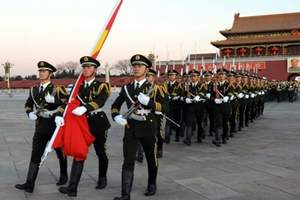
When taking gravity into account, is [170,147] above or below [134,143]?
below

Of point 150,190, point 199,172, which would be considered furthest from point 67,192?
point 199,172

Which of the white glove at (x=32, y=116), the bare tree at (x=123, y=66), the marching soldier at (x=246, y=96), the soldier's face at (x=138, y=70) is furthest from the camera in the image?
the bare tree at (x=123, y=66)

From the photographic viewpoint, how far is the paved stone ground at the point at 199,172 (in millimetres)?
5598

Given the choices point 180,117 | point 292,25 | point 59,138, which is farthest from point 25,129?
point 292,25

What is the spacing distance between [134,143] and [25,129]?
8687 millimetres

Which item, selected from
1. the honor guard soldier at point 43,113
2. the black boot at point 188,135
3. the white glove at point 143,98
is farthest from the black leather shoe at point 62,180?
the black boot at point 188,135

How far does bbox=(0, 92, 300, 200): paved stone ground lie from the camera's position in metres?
5.60

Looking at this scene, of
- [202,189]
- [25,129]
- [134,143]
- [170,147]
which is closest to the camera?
[134,143]

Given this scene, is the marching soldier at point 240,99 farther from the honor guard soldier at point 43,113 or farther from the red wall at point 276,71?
the red wall at point 276,71

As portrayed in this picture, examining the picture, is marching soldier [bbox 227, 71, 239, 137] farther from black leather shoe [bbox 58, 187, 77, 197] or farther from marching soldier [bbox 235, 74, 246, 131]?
black leather shoe [bbox 58, 187, 77, 197]

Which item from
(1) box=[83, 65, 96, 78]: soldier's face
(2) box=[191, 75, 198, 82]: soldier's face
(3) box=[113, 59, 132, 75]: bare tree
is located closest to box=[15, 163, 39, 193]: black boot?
(1) box=[83, 65, 96, 78]: soldier's face

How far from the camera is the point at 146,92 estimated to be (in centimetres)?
535

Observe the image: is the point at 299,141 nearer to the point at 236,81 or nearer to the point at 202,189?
the point at 236,81

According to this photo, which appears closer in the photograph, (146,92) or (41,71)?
(146,92)
